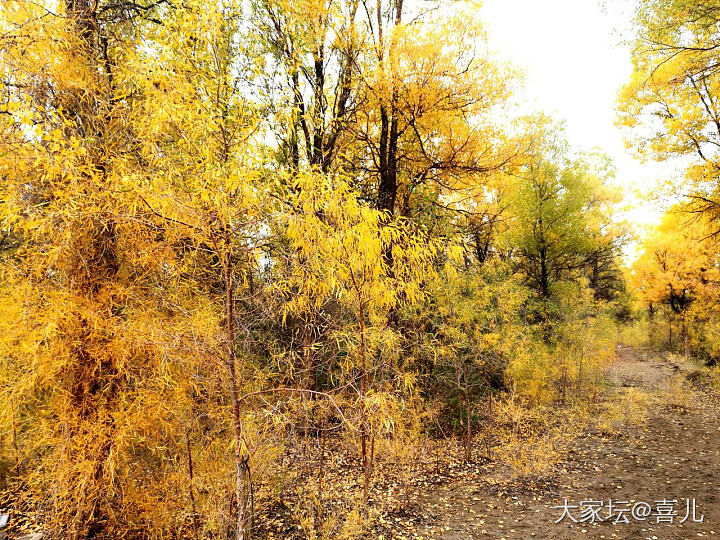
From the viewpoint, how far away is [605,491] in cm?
553

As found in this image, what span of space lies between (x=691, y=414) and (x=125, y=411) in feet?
40.4

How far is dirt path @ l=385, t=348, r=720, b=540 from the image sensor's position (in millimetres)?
4539

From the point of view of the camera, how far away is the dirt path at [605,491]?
4.54m

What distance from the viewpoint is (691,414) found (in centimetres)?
911

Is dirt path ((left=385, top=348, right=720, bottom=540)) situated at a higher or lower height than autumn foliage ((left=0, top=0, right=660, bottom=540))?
lower

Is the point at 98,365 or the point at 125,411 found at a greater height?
the point at 98,365

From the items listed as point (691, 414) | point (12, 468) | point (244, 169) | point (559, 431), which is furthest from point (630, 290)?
point (12, 468)

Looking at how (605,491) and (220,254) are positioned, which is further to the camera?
(605,491)

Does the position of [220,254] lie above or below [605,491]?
above

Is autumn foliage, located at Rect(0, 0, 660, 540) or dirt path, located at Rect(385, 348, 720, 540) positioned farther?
dirt path, located at Rect(385, 348, 720, 540)

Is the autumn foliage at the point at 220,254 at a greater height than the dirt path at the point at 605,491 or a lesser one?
greater

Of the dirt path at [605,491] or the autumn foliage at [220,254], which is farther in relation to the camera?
the dirt path at [605,491]

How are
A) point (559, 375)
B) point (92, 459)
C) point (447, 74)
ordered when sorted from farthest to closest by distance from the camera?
point (559, 375)
point (447, 74)
point (92, 459)

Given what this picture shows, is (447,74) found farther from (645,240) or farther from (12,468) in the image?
(645,240)
